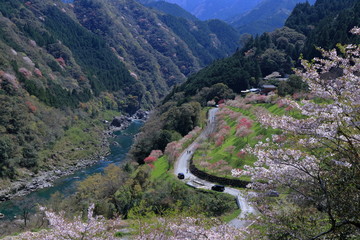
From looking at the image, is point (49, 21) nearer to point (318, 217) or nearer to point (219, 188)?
point (219, 188)

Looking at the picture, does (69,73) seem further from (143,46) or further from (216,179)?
(216,179)

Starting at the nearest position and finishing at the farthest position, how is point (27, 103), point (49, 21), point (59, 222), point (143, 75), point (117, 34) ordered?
point (59, 222)
point (27, 103)
point (49, 21)
point (143, 75)
point (117, 34)

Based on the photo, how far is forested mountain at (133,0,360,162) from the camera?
53.2 meters

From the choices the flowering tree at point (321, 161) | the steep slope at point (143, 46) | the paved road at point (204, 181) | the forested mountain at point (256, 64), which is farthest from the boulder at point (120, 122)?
the flowering tree at point (321, 161)

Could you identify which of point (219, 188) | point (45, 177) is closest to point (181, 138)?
point (219, 188)

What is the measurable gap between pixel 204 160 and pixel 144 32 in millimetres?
170832

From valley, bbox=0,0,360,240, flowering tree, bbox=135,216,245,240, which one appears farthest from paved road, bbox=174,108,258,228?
flowering tree, bbox=135,216,245,240

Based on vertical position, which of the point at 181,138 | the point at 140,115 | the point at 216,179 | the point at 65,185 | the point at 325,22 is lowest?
the point at 65,185

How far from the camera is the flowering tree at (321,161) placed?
764 cm

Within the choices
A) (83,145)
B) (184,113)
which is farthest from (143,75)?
(184,113)

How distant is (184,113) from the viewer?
168ft

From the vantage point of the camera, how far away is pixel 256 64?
73.5m

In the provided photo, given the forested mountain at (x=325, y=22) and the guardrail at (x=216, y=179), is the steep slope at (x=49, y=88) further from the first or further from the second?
the forested mountain at (x=325, y=22)

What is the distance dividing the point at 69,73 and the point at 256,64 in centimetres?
6580
